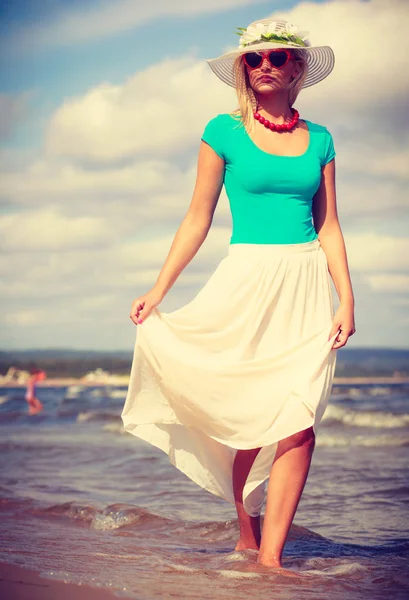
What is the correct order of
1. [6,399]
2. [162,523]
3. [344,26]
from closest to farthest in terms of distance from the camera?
[162,523] → [344,26] → [6,399]

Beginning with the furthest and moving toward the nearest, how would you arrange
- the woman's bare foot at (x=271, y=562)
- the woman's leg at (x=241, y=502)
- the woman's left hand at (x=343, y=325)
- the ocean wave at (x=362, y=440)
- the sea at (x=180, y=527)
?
1. the ocean wave at (x=362, y=440)
2. the woman's leg at (x=241, y=502)
3. the woman's left hand at (x=343, y=325)
4. the woman's bare foot at (x=271, y=562)
5. the sea at (x=180, y=527)

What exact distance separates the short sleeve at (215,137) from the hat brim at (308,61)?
10.4 inches

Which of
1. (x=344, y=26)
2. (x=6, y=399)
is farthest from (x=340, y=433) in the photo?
(x=6, y=399)

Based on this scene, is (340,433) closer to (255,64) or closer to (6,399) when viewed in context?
(255,64)

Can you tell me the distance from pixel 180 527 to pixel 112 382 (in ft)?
94.6

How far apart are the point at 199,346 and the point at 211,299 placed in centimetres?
19

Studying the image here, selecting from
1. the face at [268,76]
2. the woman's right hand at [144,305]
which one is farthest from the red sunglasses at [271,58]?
the woman's right hand at [144,305]

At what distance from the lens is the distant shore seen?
3117 centimetres

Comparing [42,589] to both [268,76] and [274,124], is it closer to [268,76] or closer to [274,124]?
[274,124]

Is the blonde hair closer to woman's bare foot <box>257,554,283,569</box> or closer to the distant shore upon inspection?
woman's bare foot <box>257,554,283,569</box>

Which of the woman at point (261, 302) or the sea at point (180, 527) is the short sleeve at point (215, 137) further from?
the sea at point (180, 527)

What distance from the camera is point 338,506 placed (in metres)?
5.41

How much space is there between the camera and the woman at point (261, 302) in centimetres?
314

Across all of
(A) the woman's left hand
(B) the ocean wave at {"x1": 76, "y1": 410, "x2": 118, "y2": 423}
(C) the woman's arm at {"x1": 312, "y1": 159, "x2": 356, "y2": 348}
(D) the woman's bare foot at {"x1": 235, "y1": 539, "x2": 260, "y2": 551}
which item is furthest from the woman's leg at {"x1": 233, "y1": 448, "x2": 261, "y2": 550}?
(B) the ocean wave at {"x1": 76, "y1": 410, "x2": 118, "y2": 423}
